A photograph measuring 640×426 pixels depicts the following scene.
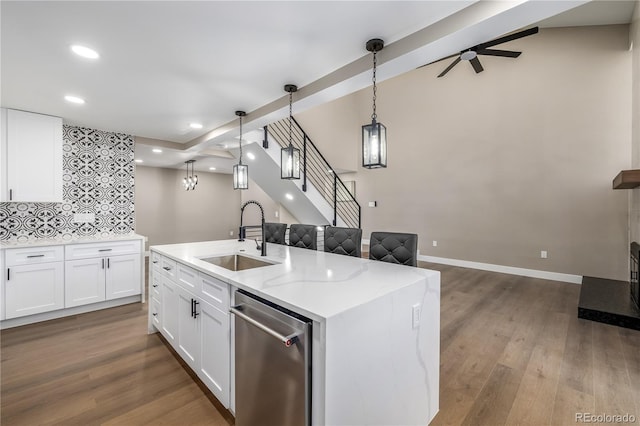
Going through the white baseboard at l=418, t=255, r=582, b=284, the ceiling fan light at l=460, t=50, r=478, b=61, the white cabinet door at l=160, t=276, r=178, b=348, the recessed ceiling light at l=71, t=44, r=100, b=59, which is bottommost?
the white baseboard at l=418, t=255, r=582, b=284

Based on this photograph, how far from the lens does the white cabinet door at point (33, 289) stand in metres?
3.07

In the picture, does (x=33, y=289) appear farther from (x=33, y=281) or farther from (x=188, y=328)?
(x=188, y=328)

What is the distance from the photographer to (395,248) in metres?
2.43

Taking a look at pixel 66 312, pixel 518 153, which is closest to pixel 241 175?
pixel 66 312

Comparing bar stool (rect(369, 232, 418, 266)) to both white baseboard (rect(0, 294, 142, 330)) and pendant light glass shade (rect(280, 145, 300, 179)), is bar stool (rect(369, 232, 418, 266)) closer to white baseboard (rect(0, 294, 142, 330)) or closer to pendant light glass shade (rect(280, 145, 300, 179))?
pendant light glass shade (rect(280, 145, 300, 179))

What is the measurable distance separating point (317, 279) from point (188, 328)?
3.96 ft

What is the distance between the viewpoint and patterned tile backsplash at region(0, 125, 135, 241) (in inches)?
139

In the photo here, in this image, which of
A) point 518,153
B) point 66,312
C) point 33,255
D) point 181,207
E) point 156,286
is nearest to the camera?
point 156,286

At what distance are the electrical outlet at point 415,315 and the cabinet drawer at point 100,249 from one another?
12.5ft

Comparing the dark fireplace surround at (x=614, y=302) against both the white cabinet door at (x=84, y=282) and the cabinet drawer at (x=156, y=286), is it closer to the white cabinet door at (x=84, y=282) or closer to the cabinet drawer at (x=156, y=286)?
the cabinet drawer at (x=156, y=286)

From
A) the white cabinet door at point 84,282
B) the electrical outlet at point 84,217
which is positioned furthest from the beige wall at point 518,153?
the white cabinet door at point 84,282

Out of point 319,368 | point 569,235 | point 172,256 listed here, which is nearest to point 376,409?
point 319,368

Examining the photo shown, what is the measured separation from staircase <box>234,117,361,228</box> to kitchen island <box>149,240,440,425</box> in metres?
2.95

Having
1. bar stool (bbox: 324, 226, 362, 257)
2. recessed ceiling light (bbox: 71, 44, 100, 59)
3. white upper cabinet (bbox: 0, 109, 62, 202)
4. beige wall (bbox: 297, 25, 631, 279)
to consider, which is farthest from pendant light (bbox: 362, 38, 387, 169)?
beige wall (bbox: 297, 25, 631, 279)
